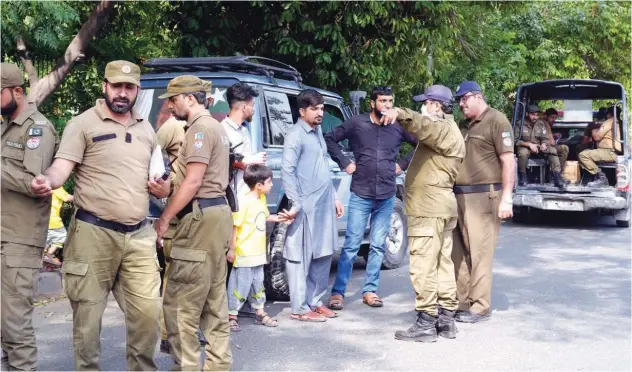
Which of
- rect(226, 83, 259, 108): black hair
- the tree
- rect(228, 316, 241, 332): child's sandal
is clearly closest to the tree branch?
the tree

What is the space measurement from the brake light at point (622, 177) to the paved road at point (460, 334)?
3986mm

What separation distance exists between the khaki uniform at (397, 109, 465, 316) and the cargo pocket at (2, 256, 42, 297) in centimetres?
286

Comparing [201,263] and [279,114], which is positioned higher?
[279,114]

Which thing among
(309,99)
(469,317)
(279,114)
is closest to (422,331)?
(469,317)

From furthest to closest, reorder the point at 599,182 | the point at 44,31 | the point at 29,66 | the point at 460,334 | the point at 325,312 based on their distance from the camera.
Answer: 1. the point at 599,182
2. the point at 29,66
3. the point at 44,31
4. the point at 325,312
5. the point at 460,334

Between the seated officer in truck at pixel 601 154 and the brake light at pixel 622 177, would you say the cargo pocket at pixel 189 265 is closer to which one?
the brake light at pixel 622 177

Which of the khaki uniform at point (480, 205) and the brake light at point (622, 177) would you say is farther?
the brake light at point (622, 177)

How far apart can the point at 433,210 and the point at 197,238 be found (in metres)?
2.20

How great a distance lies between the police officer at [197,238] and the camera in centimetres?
487

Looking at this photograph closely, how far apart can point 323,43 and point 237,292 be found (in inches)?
255

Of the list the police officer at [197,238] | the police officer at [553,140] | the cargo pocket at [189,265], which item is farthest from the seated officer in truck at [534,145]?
the cargo pocket at [189,265]

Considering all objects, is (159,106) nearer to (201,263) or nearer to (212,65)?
(212,65)

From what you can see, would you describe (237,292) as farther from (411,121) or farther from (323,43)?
(323,43)

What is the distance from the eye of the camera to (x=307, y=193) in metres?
6.87
